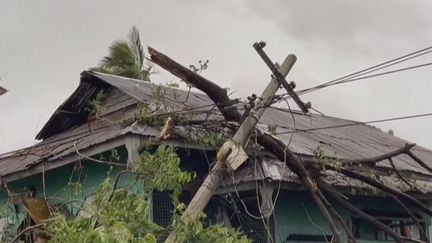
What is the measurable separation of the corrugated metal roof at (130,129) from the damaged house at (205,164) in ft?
0.07

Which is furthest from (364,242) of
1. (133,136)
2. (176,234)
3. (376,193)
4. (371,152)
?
(176,234)

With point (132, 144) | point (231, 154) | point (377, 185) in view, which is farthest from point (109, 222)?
point (377, 185)

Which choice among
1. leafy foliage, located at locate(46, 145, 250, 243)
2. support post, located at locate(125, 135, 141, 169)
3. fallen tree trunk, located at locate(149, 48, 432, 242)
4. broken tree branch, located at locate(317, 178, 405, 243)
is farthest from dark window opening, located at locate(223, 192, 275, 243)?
leafy foliage, located at locate(46, 145, 250, 243)

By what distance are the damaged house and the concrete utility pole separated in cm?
82

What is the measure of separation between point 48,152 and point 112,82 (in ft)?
6.12

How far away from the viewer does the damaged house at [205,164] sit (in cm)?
970

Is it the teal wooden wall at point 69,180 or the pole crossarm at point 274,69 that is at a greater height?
the pole crossarm at point 274,69

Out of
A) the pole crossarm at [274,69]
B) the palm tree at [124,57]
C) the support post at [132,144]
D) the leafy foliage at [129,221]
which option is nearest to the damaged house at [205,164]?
the support post at [132,144]

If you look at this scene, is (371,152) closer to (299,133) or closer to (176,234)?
(299,133)

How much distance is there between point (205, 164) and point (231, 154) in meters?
3.10

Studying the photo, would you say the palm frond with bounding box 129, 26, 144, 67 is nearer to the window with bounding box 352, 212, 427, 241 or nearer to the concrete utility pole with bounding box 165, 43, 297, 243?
the window with bounding box 352, 212, 427, 241

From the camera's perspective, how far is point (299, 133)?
1248 cm

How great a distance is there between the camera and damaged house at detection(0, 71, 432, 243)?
9.70 m

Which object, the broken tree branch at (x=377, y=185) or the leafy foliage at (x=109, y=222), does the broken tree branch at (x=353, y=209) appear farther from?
the leafy foliage at (x=109, y=222)
